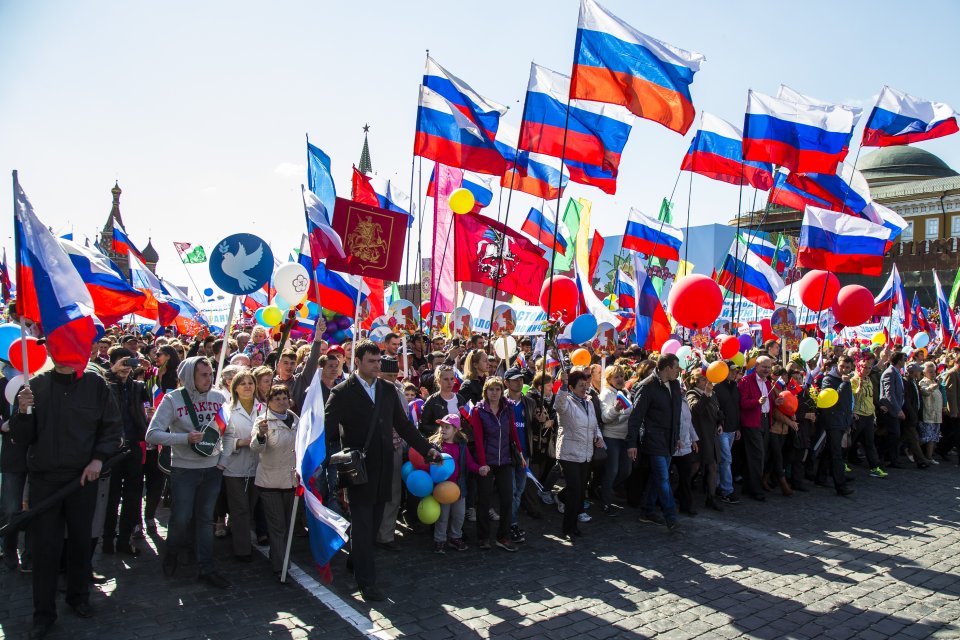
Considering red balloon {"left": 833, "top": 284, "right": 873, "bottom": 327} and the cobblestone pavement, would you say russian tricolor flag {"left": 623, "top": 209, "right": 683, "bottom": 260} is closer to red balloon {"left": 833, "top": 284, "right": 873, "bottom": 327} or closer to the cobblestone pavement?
red balloon {"left": 833, "top": 284, "right": 873, "bottom": 327}

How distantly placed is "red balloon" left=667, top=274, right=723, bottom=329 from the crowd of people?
72 centimetres

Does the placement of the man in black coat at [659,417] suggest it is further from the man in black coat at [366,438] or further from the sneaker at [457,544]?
the man in black coat at [366,438]

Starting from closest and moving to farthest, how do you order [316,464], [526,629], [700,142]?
1. [526,629]
2. [316,464]
3. [700,142]

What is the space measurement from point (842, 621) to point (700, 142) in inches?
394

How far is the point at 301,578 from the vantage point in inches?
239

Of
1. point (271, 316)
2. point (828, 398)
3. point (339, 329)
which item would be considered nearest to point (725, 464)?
point (828, 398)

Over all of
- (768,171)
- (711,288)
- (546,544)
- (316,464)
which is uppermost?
(768,171)

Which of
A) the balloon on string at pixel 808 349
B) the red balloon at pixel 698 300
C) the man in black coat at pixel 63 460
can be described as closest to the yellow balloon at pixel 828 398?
the red balloon at pixel 698 300

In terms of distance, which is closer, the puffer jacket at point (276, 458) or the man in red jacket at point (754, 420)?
the puffer jacket at point (276, 458)

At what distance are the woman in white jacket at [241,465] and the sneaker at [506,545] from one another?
239 centimetres

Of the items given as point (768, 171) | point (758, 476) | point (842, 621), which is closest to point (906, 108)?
point (768, 171)

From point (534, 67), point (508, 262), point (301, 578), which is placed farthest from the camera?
point (508, 262)

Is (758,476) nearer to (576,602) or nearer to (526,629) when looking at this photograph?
(576,602)

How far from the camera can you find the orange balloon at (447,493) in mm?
6969
